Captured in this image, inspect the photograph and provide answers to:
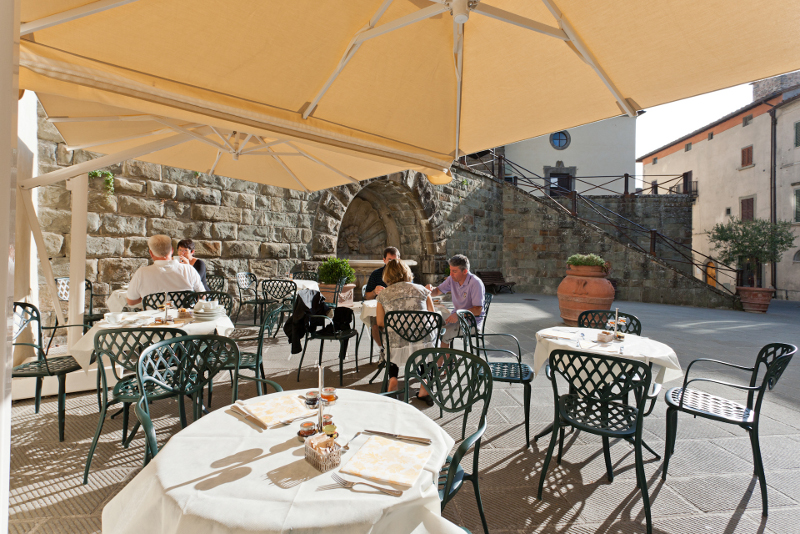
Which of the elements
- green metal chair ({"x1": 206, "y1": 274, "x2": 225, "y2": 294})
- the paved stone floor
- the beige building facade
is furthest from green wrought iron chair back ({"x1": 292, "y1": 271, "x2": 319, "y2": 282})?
the beige building facade

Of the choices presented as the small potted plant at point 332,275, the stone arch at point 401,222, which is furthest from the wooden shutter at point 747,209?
the small potted plant at point 332,275

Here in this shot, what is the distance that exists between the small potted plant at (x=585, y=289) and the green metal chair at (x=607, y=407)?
5.42m

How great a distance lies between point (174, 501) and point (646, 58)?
104 inches

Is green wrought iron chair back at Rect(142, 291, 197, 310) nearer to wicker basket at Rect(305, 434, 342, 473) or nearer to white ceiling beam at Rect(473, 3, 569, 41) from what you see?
wicker basket at Rect(305, 434, 342, 473)

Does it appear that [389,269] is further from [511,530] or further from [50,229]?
[50,229]

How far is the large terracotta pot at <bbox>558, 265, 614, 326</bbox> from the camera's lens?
7.40 metres

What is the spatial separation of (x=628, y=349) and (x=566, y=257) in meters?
10.6

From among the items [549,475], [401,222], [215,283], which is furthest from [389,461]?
[401,222]

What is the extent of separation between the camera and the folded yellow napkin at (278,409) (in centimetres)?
161

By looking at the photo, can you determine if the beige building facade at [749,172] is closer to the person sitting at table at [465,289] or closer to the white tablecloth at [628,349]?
the person sitting at table at [465,289]

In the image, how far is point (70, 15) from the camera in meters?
1.63

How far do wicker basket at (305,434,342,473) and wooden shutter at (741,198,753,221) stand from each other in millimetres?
20488

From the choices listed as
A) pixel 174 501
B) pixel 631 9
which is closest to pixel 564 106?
pixel 631 9

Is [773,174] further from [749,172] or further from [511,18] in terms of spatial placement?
[511,18]
